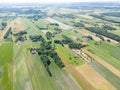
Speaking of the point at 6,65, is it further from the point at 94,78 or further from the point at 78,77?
the point at 94,78

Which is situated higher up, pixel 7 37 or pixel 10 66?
pixel 10 66

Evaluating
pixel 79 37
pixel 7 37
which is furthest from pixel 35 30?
pixel 79 37

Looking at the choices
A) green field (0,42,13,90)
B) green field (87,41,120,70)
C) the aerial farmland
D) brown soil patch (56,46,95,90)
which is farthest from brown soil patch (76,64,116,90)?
green field (0,42,13,90)

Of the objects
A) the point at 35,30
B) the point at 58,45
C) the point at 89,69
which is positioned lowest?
the point at 35,30

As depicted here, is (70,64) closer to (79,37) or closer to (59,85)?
(59,85)

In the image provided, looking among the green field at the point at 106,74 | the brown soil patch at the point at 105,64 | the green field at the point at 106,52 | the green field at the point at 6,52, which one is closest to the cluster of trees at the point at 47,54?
the green field at the point at 106,74

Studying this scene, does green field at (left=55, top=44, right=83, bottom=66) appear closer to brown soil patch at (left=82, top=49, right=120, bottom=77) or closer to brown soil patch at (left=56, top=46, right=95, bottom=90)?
brown soil patch at (left=56, top=46, right=95, bottom=90)

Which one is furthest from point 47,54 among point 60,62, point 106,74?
point 106,74
